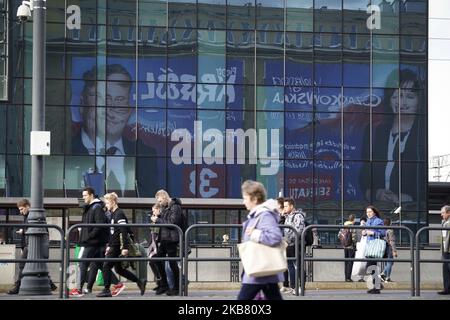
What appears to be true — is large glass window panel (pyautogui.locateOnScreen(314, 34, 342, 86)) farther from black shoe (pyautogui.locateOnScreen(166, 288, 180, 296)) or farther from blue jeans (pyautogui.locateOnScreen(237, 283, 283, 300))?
blue jeans (pyautogui.locateOnScreen(237, 283, 283, 300))

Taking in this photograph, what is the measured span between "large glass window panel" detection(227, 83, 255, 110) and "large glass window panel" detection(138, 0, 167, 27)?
496cm

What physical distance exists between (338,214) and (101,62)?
48.3 ft

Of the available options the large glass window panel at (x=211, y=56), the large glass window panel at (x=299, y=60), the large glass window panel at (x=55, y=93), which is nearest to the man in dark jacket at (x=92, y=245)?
the large glass window panel at (x=55, y=93)

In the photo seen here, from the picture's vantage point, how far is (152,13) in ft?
169

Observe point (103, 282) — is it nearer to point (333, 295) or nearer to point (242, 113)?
point (333, 295)

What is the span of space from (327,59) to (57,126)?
1468 cm

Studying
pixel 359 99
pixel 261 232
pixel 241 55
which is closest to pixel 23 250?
pixel 261 232

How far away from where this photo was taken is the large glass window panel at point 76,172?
50.0 metres

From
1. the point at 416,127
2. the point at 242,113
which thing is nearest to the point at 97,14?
the point at 242,113

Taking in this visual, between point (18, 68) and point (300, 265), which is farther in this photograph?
point (18, 68)

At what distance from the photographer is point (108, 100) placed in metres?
51.0

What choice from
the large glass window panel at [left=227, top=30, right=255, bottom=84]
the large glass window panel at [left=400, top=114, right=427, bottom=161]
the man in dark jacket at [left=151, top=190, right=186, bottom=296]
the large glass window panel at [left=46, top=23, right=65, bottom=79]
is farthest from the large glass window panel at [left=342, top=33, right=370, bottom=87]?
the man in dark jacket at [left=151, top=190, right=186, bottom=296]

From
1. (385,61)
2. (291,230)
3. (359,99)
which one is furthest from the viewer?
(385,61)

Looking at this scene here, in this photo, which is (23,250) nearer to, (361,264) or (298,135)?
(361,264)
